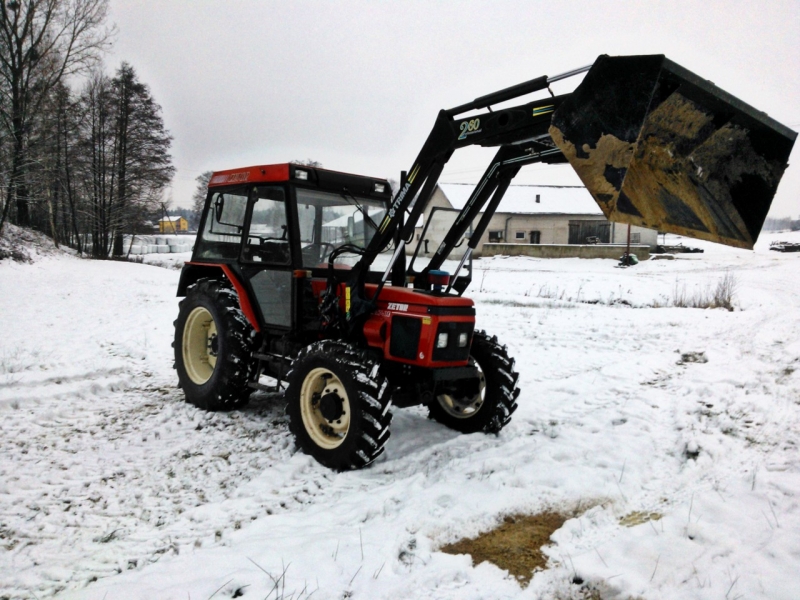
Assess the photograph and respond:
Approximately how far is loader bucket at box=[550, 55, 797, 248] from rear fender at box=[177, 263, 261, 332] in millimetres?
3278

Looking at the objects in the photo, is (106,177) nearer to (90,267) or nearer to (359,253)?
(90,267)

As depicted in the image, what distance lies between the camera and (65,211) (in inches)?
1254

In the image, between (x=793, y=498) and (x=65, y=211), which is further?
(x=65, y=211)

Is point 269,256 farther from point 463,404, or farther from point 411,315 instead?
point 463,404

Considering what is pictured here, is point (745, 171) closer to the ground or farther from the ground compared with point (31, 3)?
closer to the ground

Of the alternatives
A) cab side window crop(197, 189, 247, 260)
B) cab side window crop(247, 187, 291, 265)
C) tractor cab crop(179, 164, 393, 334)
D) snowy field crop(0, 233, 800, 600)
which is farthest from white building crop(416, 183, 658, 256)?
cab side window crop(247, 187, 291, 265)

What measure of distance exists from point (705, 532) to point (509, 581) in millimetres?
1137

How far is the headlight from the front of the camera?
421 cm

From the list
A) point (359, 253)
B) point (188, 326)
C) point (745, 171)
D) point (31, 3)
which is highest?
point (31, 3)

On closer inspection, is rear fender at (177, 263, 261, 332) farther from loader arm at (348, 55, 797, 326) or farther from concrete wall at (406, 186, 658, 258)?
concrete wall at (406, 186, 658, 258)

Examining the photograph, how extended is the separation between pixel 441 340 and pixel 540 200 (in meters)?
36.5

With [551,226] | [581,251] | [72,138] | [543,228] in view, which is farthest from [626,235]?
[72,138]

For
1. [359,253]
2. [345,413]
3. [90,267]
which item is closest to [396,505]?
[345,413]

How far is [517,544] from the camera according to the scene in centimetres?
304
